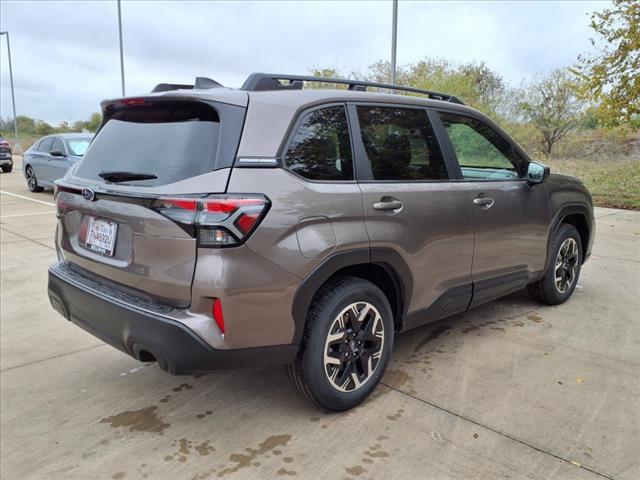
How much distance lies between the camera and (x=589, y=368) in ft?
11.7

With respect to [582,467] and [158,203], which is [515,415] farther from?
[158,203]

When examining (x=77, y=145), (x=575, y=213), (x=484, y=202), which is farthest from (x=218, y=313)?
(x=77, y=145)

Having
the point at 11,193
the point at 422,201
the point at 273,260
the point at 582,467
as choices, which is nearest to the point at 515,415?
the point at 582,467

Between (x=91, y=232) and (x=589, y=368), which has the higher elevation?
(x=91, y=232)

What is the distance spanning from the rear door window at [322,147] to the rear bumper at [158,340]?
91 cm

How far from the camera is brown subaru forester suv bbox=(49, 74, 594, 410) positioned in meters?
2.47

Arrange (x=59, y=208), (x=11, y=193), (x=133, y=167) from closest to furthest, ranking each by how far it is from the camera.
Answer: (x=133, y=167) < (x=59, y=208) < (x=11, y=193)

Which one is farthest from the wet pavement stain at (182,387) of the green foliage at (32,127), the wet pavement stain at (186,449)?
the green foliage at (32,127)

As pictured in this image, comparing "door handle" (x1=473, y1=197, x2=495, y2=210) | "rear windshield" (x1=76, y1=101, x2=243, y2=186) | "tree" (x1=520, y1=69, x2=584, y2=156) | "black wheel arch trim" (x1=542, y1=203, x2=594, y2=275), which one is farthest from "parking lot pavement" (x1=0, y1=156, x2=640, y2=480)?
"tree" (x1=520, y1=69, x2=584, y2=156)

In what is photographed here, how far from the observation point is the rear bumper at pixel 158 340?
2.46m

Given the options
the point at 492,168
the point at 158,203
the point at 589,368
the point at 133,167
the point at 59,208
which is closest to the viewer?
the point at 158,203

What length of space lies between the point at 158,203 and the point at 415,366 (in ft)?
6.73

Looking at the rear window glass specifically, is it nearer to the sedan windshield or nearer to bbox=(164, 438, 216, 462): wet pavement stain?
the sedan windshield

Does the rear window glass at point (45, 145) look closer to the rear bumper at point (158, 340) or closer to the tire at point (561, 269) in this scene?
the rear bumper at point (158, 340)
